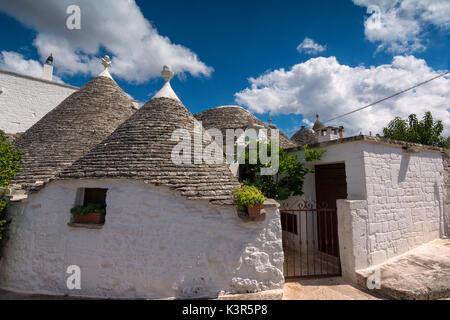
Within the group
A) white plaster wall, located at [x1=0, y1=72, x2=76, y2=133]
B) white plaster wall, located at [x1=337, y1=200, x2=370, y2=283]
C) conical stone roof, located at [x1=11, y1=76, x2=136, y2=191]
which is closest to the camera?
white plaster wall, located at [x1=337, y1=200, x2=370, y2=283]

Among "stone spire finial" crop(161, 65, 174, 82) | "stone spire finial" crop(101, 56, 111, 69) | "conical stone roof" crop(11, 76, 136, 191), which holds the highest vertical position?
"stone spire finial" crop(101, 56, 111, 69)

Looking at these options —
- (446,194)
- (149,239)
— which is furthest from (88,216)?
(446,194)

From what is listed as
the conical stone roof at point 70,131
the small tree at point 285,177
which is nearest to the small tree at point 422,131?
the small tree at point 285,177

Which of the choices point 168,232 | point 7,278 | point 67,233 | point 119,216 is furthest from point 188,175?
point 7,278

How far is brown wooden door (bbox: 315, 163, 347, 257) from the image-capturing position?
623cm

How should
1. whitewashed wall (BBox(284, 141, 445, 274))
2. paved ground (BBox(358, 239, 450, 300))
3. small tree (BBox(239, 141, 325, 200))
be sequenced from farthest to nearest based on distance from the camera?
small tree (BBox(239, 141, 325, 200)) → whitewashed wall (BBox(284, 141, 445, 274)) → paved ground (BBox(358, 239, 450, 300))

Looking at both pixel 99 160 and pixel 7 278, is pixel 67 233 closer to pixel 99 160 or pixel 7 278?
pixel 99 160

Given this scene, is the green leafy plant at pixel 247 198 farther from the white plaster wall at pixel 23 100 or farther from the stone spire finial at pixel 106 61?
the white plaster wall at pixel 23 100

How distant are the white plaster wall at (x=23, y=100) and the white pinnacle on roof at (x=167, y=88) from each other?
10664 mm

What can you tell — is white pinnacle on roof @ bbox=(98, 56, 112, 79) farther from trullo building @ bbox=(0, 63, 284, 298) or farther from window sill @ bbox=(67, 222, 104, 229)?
window sill @ bbox=(67, 222, 104, 229)

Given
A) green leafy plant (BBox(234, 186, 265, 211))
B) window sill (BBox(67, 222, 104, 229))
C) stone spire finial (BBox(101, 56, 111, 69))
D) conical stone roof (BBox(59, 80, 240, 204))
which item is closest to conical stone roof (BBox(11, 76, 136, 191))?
stone spire finial (BBox(101, 56, 111, 69))

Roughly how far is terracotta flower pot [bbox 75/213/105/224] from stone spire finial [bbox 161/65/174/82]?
482 centimetres

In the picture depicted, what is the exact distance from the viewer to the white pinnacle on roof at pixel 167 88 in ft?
22.5

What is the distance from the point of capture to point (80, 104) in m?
8.59
